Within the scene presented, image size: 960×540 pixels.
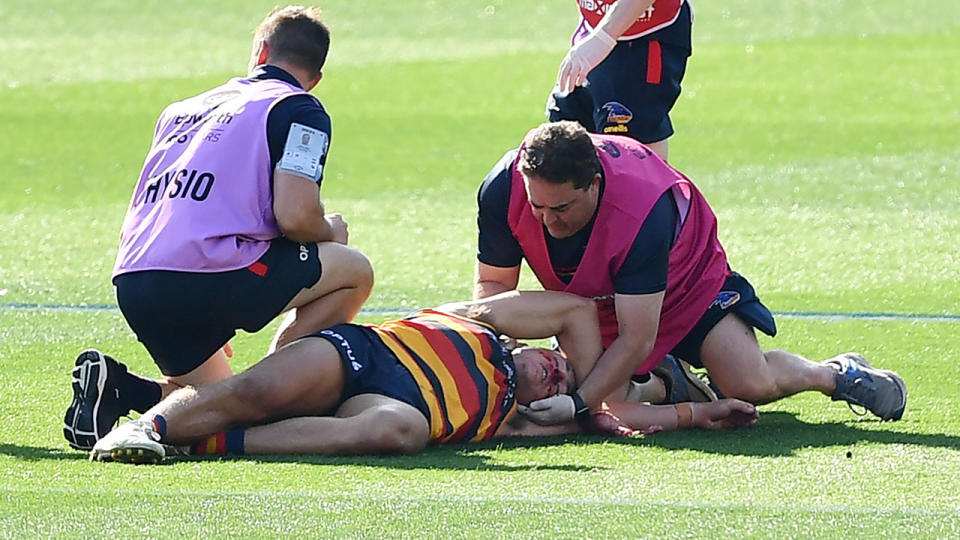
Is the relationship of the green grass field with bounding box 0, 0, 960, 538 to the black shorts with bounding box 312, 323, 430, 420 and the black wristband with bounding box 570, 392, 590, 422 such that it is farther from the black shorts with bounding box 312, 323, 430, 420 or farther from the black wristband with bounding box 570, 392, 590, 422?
the black shorts with bounding box 312, 323, 430, 420

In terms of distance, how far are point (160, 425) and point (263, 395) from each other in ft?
0.97

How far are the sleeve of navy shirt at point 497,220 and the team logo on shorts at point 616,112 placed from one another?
92 cm

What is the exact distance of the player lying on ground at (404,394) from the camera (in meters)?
4.70

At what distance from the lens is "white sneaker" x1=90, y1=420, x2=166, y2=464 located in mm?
4520

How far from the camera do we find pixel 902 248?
8.12m

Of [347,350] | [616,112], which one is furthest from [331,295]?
[616,112]

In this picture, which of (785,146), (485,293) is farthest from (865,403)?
(785,146)

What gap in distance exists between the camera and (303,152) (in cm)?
493

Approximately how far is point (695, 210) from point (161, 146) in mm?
1662

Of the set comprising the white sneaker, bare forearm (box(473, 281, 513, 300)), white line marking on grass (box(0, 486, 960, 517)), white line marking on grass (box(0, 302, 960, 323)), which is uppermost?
bare forearm (box(473, 281, 513, 300))

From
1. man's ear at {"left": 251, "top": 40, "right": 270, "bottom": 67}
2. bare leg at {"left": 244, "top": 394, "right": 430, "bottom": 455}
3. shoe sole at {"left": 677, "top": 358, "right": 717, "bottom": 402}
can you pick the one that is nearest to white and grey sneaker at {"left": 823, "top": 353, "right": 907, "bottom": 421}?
shoe sole at {"left": 677, "top": 358, "right": 717, "bottom": 402}

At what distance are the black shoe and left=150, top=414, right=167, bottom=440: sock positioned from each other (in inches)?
8.4

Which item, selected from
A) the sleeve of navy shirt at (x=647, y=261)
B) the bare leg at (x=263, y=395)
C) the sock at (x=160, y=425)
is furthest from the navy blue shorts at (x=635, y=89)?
the sock at (x=160, y=425)

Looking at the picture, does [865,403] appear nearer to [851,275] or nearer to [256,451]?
[256,451]
